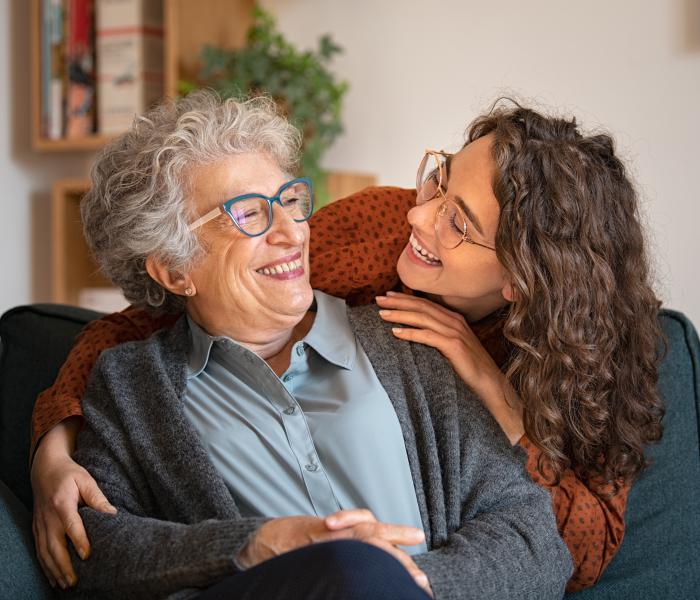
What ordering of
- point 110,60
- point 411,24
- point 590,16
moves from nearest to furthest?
point 590,16 < point 411,24 < point 110,60

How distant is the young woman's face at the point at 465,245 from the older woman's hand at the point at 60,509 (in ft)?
2.20

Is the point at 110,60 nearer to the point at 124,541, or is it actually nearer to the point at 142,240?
the point at 142,240

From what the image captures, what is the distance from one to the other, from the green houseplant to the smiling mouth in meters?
1.37

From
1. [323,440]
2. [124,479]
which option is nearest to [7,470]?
[124,479]

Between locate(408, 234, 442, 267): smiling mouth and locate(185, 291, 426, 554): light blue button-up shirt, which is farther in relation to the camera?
locate(408, 234, 442, 267): smiling mouth

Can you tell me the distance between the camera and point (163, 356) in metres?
1.65

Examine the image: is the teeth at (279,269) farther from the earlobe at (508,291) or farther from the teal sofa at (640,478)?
the teal sofa at (640,478)

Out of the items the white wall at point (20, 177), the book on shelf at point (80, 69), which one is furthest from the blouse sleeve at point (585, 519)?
the white wall at point (20, 177)

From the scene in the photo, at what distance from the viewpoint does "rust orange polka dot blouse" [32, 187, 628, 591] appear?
1.60 m

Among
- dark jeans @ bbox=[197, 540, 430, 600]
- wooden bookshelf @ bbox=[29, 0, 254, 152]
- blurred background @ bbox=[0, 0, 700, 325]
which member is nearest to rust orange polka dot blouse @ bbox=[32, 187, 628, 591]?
dark jeans @ bbox=[197, 540, 430, 600]

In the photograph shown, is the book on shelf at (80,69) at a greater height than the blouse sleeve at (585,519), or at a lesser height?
greater

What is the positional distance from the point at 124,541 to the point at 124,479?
16cm

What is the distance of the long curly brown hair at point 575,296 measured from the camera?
5.02 ft

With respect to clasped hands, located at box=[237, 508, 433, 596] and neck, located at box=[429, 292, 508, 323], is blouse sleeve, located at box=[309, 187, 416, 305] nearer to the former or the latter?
neck, located at box=[429, 292, 508, 323]
